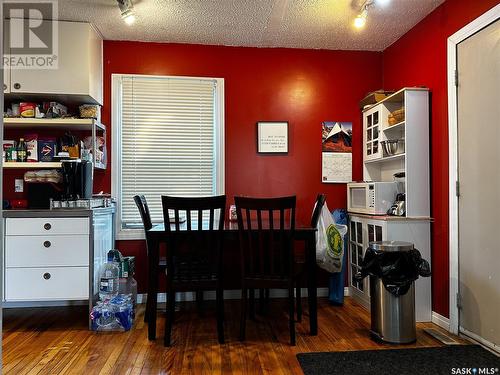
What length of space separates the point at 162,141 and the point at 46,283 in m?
1.68

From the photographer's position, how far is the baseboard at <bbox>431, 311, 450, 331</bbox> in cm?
281

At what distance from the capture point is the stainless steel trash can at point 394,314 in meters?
2.53

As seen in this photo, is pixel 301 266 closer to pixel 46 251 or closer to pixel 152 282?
pixel 152 282

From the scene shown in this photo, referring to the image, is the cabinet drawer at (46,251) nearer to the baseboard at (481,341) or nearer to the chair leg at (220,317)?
the chair leg at (220,317)

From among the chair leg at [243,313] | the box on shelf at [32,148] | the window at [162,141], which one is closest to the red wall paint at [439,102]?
the chair leg at [243,313]

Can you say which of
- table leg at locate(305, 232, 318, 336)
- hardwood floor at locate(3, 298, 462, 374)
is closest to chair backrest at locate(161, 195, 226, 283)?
hardwood floor at locate(3, 298, 462, 374)

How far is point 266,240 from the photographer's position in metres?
2.62

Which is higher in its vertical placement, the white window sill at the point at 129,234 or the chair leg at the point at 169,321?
the white window sill at the point at 129,234

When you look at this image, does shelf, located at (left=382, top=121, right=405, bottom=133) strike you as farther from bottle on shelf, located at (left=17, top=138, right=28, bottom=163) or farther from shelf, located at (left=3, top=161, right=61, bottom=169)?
bottle on shelf, located at (left=17, top=138, right=28, bottom=163)

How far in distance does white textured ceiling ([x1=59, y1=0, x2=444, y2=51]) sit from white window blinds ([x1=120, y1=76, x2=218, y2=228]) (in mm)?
467

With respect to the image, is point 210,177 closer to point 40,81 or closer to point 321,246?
point 321,246

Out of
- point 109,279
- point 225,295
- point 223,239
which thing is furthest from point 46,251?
point 225,295

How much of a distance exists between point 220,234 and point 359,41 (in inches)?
101

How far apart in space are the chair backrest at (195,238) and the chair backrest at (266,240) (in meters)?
0.17
